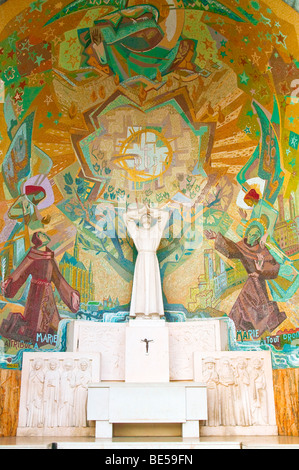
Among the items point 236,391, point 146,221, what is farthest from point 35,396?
point 146,221

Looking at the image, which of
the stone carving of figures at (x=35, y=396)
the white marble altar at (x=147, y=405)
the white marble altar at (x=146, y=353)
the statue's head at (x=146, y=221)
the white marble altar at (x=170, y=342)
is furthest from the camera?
the statue's head at (x=146, y=221)

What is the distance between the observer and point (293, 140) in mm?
10406

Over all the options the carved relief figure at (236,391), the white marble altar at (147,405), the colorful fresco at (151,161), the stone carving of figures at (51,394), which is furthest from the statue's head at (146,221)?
the white marble altar at (147,405)

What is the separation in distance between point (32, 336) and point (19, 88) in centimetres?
445

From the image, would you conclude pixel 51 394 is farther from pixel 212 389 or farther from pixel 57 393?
pixel 212 389

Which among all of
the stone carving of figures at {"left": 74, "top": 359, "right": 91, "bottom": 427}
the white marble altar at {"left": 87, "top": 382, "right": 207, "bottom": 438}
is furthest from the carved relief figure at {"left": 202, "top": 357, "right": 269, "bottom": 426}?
the stone carving of figures at {"left": 74, "top": 359, "right": 91, "bottom": 427}

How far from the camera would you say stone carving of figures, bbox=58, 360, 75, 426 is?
32.1 feet

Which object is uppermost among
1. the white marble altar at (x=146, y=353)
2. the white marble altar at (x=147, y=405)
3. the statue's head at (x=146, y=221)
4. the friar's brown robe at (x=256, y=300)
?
the statue's head at (x=146, y=221)

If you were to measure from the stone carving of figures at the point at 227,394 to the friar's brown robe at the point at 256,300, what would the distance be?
0.89 metres

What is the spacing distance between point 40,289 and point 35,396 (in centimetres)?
190

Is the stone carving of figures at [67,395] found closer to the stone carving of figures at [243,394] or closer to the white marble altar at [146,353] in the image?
the white marble altar at [146,353]

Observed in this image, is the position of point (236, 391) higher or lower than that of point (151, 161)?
lower

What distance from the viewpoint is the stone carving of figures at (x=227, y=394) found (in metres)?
9.90

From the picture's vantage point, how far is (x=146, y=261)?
1072 cm
